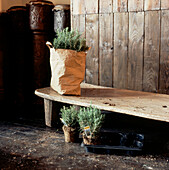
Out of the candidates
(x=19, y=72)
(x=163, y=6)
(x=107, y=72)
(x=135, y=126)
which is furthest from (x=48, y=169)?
(x=19, y=72)

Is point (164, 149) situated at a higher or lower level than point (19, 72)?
lower

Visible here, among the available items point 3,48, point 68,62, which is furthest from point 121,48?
point 3,48

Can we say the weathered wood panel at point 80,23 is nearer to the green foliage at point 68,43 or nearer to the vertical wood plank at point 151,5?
the green foliage at point 68,43

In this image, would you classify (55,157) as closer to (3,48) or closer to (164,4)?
(164,4)

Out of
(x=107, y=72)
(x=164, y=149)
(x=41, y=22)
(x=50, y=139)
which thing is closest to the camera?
(x=164, y=149)

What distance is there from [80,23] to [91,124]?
47.2 inches

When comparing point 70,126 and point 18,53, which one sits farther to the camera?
point 18,53

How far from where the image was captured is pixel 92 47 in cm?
259

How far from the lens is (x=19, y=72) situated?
3.10m

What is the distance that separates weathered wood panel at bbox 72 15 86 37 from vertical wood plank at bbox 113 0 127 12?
35 centimetres

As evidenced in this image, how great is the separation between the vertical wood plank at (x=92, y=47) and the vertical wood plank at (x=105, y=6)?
0.08 meters

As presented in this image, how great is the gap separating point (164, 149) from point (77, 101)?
70cm

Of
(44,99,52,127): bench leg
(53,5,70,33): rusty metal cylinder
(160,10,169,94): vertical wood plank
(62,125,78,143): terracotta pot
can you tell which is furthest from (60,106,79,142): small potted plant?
(53,5,70,33): rusty metal cylinder

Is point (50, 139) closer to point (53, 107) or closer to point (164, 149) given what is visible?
point (53, 107)
